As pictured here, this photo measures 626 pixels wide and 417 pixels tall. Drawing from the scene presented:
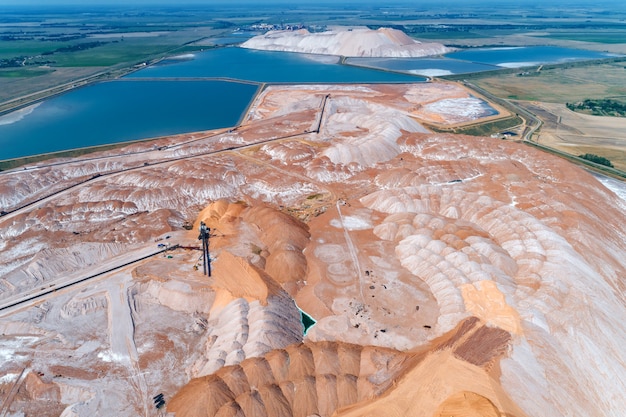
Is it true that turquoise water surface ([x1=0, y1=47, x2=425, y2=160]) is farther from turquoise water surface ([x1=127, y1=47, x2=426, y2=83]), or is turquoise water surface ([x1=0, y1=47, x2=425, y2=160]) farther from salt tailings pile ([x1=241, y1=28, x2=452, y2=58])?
salt tailings pile ([x1=241, y1=28, x2=452, y2=58])

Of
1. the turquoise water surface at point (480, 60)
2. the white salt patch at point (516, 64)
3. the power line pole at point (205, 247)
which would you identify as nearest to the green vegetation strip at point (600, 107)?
the turquoise water surface at point (480, 60)

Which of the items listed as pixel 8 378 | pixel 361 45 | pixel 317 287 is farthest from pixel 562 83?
pixel 8 378

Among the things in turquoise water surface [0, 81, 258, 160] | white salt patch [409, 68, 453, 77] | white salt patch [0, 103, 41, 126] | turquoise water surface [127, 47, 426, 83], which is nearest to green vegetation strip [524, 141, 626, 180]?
turquoise water surface [127, 47, 426, 83]

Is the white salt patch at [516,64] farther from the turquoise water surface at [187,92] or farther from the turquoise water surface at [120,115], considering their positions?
the turquoise water surface at [120,115]

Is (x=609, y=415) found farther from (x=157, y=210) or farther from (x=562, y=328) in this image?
(x=157, y=210)

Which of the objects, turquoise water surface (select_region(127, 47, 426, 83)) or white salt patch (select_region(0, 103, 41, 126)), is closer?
white salt patch (select_region(0, 103, 41, 126))

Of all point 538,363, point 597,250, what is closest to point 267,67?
point 597,250
